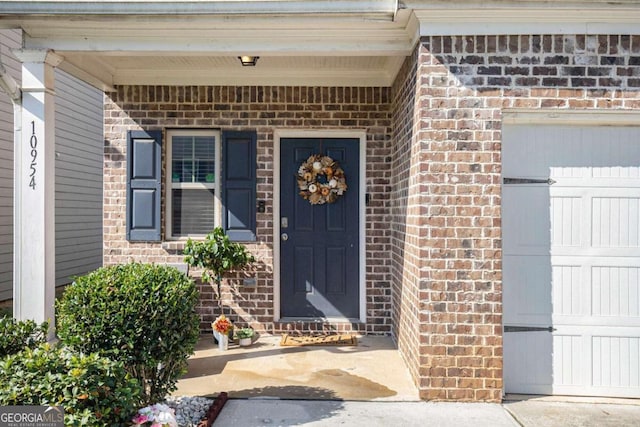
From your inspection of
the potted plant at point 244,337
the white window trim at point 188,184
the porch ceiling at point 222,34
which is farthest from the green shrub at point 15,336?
the porch ceiling at point 222,34

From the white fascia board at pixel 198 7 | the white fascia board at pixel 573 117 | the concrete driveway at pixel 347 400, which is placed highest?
the white fascia board at pixel 198 7

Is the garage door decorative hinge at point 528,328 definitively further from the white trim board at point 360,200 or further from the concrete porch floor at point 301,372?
the white trim board at point 360,200

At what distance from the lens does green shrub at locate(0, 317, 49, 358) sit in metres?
2.89

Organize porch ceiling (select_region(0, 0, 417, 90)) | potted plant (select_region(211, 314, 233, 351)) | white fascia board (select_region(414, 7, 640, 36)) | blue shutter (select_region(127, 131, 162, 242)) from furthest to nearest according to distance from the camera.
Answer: blue shutter (select_region(127, 131, 162, 242)) < potted plant (select_region(211, 314, 233, 351)) < porch ceiling (select_region(0, 0, 417, 90)) < white fascia board (select_region(414, 7, 640, 36))

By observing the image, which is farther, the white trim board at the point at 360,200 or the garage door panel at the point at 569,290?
the white trim board at the point at 360,200

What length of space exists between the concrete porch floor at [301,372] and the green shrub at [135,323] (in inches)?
26.5

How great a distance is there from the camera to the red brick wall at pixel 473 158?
350 centimetres

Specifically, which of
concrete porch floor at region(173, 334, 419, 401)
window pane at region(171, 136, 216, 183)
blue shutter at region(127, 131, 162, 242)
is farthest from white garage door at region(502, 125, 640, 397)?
blue shutter at region(127, 131, 162, 242)

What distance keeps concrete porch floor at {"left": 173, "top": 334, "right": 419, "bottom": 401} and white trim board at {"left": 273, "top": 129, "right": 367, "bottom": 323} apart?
47cm

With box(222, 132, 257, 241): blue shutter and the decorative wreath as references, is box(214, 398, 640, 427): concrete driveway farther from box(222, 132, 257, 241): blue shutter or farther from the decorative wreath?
the decorative wreath

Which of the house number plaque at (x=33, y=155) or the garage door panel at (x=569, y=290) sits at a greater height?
the house number plaque at (x=33, y=155)

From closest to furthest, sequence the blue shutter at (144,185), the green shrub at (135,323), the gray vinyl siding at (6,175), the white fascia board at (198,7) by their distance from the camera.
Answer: the green shrub at (135,323) → the white fascia board at (198,7) → the blue shutter at (144,185) → the gray vinyl siding at (6,175)

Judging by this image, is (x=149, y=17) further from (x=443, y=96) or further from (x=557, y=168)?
(x=557, y=168)

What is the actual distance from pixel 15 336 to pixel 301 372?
2.21 metres
